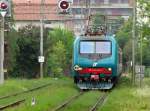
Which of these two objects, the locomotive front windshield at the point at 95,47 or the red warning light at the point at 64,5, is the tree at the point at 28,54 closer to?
the locomotive front windshield at the point at 95,47

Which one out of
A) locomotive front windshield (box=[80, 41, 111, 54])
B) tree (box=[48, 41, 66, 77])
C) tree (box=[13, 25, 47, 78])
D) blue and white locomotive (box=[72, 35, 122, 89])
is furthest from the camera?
tree (box=[48, 41, 66, 77])

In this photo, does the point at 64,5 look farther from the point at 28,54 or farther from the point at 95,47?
the point at 28,54

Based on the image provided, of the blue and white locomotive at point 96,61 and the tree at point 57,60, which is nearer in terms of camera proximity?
the blue and white locomotive at point 96,61

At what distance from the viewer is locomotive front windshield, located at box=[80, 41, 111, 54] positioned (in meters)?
38.3

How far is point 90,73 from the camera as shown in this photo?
124ft

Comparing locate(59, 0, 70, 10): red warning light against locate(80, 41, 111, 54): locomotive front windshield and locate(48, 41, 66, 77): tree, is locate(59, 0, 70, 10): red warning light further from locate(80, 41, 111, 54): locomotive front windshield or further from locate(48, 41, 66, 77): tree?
locate(48, 41, 66, 77): tree

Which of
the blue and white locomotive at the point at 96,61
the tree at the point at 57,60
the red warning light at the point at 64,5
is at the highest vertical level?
the red warning light at the point at 64,5

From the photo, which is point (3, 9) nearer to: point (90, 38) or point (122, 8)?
point (90, 38)

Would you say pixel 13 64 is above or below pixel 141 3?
below

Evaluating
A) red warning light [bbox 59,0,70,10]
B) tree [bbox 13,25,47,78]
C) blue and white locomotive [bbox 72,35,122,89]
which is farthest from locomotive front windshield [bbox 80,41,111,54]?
tree [bbox 13,25,47,78]

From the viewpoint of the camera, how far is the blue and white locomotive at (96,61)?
1489 inches

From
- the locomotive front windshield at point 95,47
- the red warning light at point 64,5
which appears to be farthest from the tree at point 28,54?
the red warning light at point 64,5

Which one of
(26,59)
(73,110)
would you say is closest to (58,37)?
(26,59)

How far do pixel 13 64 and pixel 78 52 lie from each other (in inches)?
1365
